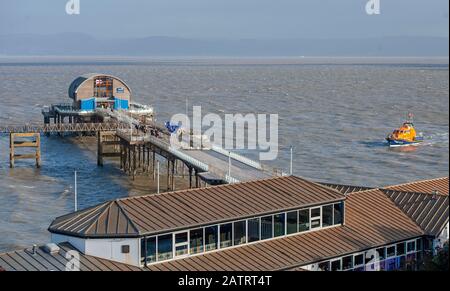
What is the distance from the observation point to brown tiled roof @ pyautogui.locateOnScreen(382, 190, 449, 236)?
24078 mm

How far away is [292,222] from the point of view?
22953 millimetres

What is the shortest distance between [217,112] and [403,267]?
74765mm

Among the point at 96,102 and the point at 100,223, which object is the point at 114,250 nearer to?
the point at 100,223

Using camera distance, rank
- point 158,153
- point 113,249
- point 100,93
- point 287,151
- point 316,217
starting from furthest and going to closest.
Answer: point 100,93 → point 287,151 → point 158,153 → point 316,217 → point 113,249

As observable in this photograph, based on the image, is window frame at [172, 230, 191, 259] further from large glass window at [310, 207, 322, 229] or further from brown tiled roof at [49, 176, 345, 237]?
large glass window at [310, 207, 322, 229]

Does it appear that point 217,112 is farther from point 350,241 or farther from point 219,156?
point 350,241

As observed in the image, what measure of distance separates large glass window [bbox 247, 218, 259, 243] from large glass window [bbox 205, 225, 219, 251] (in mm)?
1149

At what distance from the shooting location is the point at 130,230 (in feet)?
65.8

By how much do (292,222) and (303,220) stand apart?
1.47 ft

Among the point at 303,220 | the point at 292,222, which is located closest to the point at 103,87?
the point at 303,220

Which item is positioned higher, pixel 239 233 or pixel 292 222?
pixel 292 222

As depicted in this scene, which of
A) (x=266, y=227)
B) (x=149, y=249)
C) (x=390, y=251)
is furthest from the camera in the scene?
(x=390, y=251)

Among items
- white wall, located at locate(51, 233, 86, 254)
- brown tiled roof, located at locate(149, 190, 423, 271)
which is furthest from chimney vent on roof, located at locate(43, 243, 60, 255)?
brown tiled roof, located at locate(149, 190, 423, 271)
